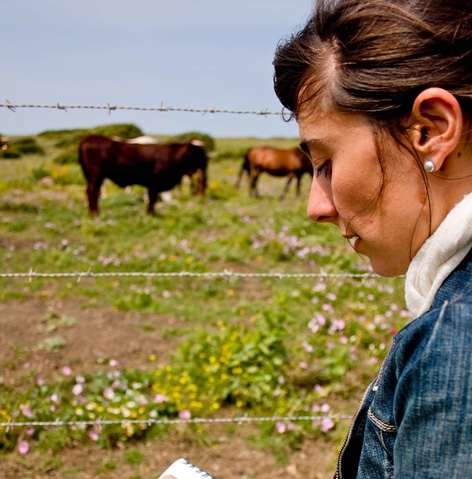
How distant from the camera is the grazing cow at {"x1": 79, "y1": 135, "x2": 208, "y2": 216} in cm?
1166

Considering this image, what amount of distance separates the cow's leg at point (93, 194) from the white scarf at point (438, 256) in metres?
9.68

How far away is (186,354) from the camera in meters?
3.64

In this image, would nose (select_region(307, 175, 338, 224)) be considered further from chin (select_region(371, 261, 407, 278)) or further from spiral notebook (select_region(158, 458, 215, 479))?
spiral notebook (select_region(158, 458, 215, 479))

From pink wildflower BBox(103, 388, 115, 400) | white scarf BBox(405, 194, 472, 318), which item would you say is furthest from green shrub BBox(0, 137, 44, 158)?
white scarf BBox(405, 194, 472, 318)

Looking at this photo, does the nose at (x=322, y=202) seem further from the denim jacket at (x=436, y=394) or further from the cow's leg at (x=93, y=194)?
the cow's leg at (x=93, y=194)

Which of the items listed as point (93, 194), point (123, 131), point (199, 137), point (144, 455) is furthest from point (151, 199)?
point (199, 137)

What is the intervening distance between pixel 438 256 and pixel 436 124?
18 centimetres

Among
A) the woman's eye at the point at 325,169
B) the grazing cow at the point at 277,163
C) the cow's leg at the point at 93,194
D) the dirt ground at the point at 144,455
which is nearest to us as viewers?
the woman's eye at the point at 325,169

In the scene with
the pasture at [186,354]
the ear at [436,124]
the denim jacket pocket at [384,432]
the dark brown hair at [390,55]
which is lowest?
the pasture at [186,354]

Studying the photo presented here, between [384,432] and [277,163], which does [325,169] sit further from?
[277,163]

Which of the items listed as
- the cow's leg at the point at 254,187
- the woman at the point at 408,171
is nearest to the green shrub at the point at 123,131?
the cow's leg at the point at 254,187

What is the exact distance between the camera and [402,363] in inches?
29.2

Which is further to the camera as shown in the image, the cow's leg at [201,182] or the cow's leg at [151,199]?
the cow's leg at [201,182]

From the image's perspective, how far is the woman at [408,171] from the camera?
67cm
